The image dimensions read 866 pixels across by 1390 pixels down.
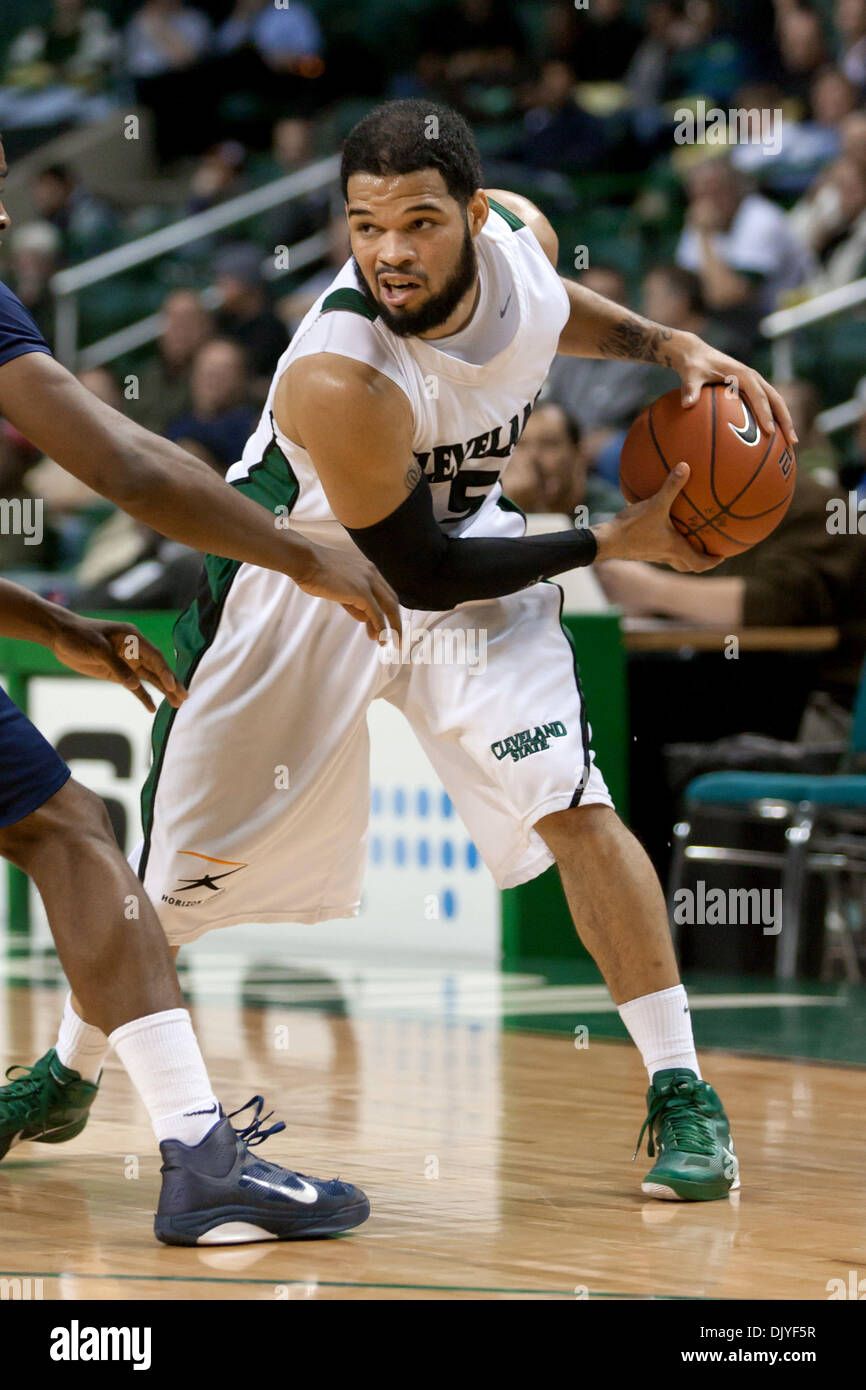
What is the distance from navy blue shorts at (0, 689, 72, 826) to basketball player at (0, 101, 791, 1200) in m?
0.64

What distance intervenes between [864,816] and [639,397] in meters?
3.56

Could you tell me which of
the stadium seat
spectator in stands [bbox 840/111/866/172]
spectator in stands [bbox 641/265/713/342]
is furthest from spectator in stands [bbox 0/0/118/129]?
the stadium seat

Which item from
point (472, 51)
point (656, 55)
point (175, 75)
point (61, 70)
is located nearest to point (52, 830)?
point (656, 55)

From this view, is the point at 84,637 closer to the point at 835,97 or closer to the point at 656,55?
the point at 835,97

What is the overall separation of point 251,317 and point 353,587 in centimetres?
909

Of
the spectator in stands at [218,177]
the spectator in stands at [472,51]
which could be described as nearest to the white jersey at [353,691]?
the spectator in stands at [472,51]

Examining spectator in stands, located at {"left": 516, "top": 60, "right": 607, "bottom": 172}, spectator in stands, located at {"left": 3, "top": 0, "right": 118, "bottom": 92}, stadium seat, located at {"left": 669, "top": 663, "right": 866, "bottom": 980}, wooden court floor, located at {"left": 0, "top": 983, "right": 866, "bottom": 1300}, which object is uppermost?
spectator in stands, located at {"left": 3, "top": 0, "right": 118, "bottom": 92}

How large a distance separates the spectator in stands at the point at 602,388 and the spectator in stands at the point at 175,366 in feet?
8.61

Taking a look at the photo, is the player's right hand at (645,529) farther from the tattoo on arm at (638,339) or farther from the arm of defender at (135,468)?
the arm of defender at (135,468)

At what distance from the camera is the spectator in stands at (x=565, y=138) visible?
1260cm

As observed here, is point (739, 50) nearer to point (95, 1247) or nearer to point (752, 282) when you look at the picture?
point (752, 282)

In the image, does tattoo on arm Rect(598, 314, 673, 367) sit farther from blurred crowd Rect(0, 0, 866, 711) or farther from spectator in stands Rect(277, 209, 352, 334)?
spectator in stands Rect(277, 209, 352, 334)

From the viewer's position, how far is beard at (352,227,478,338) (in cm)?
388

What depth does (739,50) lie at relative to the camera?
12445 millimetres
